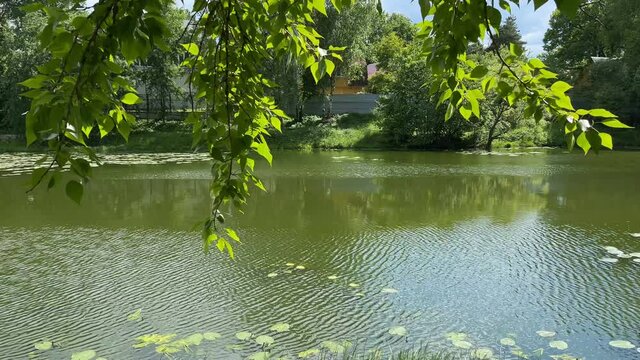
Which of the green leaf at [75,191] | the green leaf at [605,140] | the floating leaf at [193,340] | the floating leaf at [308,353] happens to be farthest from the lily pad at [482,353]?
the green leaf at [75,191]

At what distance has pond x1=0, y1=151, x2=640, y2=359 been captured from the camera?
5.03 m

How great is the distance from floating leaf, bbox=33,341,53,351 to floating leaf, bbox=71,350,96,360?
1.14 feet

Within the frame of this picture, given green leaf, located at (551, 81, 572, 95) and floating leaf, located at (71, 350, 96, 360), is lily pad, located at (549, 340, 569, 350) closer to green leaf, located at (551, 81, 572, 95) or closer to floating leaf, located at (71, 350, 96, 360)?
green leaf, located at (551, 81, 572, 95)

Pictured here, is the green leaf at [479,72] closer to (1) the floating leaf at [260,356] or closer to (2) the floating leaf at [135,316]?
(1) the floating leaf at [260,356]

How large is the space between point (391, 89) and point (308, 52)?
24.7m

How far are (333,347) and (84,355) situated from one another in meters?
2.06

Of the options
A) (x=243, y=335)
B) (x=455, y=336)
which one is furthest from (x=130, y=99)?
(x=455, y=336)

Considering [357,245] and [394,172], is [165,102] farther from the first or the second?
[357,245]

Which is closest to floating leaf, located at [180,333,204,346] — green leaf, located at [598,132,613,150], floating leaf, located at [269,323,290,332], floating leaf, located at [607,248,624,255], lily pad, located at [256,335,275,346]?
lily pad, located at [256,335,275,346]

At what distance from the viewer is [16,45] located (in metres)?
26.6

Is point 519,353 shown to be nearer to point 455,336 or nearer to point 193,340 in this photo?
point 455,336

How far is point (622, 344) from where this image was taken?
4699 mm

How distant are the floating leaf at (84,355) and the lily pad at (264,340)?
1.37 m

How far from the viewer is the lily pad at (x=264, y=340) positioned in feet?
15.6
